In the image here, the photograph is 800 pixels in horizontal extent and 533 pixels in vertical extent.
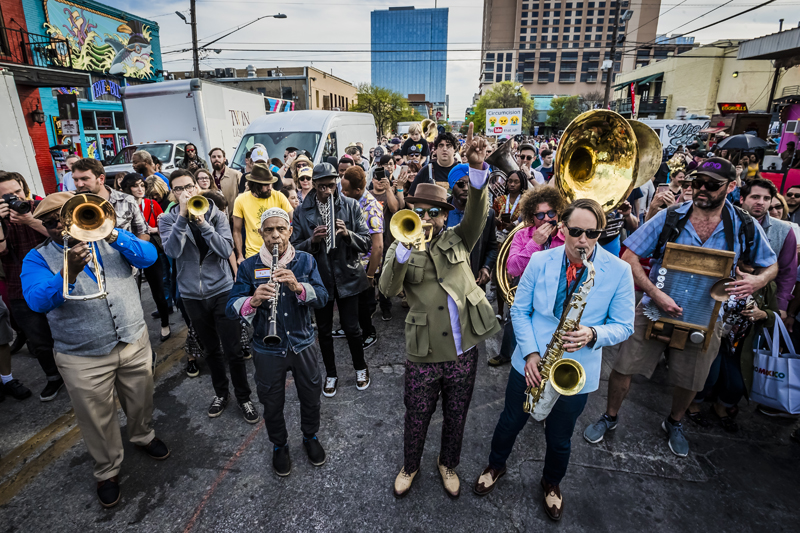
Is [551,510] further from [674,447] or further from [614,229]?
[614,229]

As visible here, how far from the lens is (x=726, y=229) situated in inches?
123

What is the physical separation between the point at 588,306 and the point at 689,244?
1.40 meters

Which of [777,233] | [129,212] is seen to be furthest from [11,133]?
[777,233]

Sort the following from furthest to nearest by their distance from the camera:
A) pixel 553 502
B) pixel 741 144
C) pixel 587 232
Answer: pixel 741 144
pixel 553 502
pixel 587 232

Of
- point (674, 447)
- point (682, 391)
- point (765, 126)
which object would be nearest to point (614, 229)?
point (682, 391)

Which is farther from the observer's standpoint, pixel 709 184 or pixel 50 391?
pixel 50 391

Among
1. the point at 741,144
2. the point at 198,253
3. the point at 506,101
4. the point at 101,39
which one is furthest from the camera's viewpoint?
the point at 506,101

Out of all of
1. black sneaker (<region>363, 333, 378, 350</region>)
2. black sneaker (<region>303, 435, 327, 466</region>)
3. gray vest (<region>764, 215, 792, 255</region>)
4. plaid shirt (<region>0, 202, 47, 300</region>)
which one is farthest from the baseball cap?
plaid shirt (<region>0, 202, 47, 300</region>)

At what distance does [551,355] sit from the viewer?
8.22 ft

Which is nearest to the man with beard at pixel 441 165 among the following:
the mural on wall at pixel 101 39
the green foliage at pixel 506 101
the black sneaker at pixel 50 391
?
the black sneaker at pixel 50 391

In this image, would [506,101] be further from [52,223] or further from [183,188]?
[52,223]

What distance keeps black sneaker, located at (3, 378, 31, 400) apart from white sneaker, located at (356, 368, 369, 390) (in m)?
3.43

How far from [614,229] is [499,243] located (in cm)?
115

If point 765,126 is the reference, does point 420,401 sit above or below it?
below
